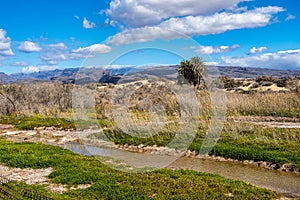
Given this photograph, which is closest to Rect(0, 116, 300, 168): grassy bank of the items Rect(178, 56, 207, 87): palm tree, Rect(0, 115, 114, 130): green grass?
Rect(0, 115, 114, 130): green grass

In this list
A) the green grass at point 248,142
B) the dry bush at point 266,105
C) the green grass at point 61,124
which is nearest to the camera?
the green grass at point 248,142

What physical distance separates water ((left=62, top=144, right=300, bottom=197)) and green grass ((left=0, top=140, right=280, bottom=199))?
2.40 meters

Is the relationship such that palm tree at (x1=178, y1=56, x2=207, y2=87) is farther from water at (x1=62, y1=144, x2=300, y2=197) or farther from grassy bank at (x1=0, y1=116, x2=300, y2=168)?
water at (x1=62, y1=144, x2=300, y2=197)

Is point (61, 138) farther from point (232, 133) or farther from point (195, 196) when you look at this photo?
point (195, 196)

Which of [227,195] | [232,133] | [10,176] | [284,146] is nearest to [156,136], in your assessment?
[232,133]

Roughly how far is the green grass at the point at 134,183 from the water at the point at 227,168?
2397mm

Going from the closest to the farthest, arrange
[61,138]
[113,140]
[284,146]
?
1. [284,146]
2. [113,140]
3. [61,138]

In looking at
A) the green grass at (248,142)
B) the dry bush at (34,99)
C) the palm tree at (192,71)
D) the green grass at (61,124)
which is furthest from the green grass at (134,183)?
the palm tree at (192,71)

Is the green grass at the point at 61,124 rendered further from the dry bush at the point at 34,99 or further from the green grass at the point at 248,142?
the dry bush at the point at 34,99

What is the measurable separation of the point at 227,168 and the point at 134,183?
25.5ft

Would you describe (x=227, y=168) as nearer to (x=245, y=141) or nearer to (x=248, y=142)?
(x=248, y=142)

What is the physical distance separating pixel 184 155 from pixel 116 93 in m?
17.7

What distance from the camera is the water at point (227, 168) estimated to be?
18.0 metres

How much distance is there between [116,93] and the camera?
136ft
